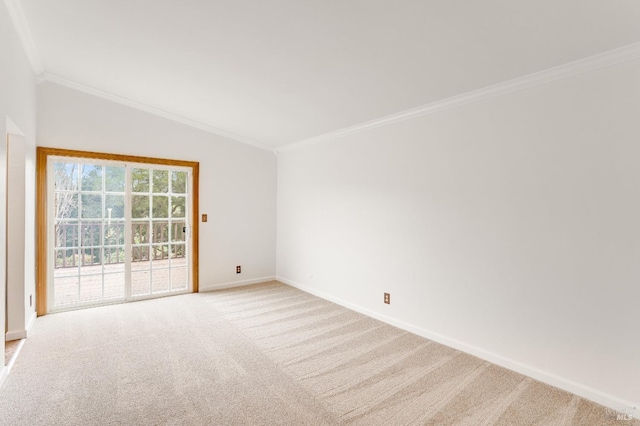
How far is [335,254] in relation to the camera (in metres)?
4.31

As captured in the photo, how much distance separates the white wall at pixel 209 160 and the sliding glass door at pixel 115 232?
27 centimetres

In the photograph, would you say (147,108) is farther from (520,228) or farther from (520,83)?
(520,228)

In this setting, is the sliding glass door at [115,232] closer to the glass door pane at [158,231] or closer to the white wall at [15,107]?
the glass door pane at [158,231]

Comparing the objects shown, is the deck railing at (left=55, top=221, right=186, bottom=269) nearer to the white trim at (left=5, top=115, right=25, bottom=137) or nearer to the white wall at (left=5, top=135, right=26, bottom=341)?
the white wall at (left=5, top=135, right=26, bottom=341)

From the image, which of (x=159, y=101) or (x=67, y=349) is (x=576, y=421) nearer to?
(x=67, y=349)

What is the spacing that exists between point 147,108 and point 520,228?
4593 mm

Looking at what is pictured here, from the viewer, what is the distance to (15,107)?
2621 mm

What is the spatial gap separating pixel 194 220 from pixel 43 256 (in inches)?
67.8

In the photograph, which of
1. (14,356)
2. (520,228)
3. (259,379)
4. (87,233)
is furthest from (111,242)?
(520,228)

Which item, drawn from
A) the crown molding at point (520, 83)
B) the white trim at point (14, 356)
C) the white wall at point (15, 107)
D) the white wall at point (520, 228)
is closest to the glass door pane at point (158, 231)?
the white wall at point (15, 107)

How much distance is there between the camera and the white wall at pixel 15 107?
2.22m

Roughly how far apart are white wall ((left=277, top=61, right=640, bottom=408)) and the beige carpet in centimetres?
28

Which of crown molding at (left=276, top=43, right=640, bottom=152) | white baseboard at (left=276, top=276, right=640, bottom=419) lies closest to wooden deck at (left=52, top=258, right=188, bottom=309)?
white baseboard at (left=276, top=276, right=640, bottom=419)

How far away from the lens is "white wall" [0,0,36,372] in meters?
2.22
